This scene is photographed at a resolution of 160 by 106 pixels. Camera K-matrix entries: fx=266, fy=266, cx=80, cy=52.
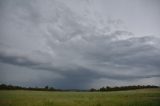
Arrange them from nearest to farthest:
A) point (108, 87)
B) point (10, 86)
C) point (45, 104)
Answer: point (45, 104)
point (10, 86)
point (108, 87)

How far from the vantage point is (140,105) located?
82.4ft

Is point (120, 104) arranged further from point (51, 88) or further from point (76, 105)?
point (51, 88)

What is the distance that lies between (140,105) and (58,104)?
7886 millimetres

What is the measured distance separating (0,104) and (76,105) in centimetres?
737

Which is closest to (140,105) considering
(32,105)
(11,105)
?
(32,105)

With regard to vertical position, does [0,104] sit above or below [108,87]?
below

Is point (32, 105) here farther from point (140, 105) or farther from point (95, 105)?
point (140, 105)

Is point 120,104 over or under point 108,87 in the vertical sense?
under

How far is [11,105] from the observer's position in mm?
24047

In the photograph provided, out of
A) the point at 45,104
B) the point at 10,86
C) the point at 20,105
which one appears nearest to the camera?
the point at 20,105

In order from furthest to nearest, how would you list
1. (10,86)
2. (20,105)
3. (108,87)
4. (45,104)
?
(108,87)
(10,86)
(45,104)
(20,105)

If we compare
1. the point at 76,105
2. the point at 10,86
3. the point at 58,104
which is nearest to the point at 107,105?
the point at 76,105

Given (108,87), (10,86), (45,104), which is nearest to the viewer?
(45,104)

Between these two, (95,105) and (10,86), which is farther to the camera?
(10,86)
